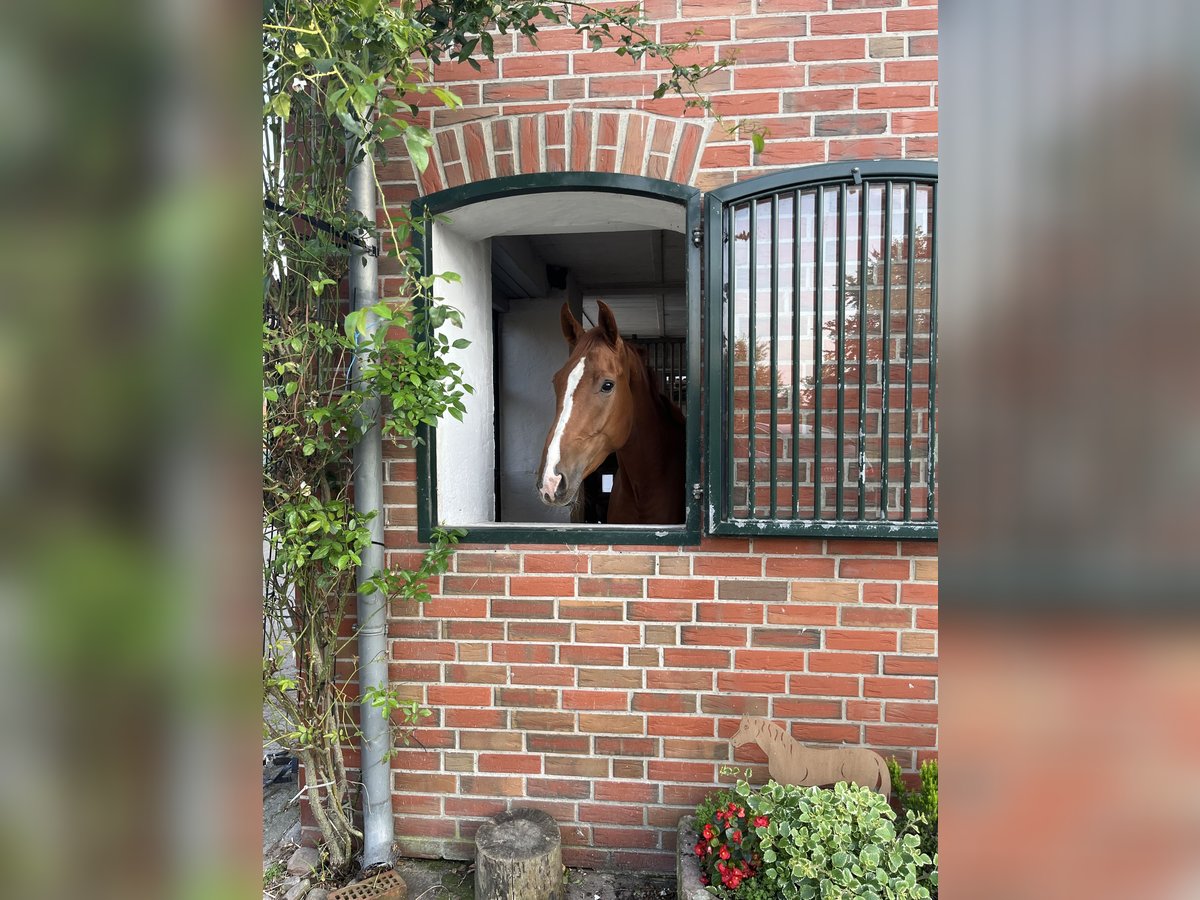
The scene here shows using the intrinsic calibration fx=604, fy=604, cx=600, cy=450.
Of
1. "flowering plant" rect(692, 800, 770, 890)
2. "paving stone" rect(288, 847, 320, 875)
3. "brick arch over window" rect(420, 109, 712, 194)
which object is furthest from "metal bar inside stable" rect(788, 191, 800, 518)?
"paving stone" rect(288, 847, 320, 875)

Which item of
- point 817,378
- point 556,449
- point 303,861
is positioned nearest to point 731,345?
point 817,378

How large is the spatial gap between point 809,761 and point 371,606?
1.74 meters

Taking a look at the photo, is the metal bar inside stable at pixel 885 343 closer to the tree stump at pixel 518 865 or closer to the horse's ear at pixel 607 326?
the horse's ear at pixel 607 326

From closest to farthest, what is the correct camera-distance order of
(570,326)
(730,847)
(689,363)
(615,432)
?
1. (730,847)
2. (689,363)
3. (615,432)
4. (570,326)

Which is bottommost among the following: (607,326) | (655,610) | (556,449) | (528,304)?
(655,610)

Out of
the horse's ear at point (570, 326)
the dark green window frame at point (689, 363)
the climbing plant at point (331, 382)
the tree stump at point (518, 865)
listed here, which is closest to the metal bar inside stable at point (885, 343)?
the dark green window frame at point (689, 363)

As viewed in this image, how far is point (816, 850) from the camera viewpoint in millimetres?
1829

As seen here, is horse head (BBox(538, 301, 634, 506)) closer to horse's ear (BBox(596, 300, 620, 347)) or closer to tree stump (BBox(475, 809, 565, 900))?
horse's ear (BBox(596, 300, 620, 347))

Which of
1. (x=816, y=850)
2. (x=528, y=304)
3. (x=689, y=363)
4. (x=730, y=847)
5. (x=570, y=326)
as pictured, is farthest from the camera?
(x=528, y=304)

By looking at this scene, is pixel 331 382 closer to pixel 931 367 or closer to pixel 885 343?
pixel 885 343

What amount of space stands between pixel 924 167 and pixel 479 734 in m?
2.79

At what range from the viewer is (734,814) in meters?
2.10

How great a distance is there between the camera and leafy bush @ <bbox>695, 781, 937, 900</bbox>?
1748mm
